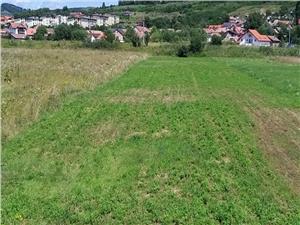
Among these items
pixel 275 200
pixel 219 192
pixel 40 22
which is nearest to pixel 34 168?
pixel 219 192

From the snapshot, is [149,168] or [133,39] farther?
[133,39]

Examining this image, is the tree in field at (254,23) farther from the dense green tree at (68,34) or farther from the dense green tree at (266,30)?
the dense green tree at (68,34)

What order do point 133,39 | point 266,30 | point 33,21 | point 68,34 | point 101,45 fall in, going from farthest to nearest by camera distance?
1. point 33,21
2. point 266,30
3. point 68,34
4. point 133,39
5. point 101,45

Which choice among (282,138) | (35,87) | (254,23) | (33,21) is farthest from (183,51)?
(33,21)

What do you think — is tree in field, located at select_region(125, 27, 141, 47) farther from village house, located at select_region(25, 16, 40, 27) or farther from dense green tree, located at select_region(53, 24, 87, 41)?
village house, located at select_region(25, 16, 40, 27)

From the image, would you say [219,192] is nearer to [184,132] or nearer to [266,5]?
[184,132]

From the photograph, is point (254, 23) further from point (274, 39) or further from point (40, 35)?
point (40, 35)

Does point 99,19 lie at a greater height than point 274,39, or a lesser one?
greater
